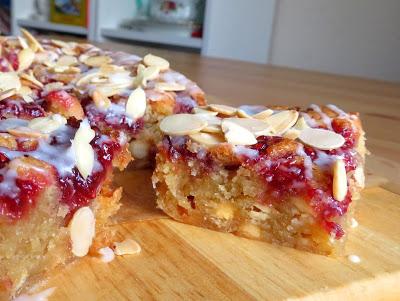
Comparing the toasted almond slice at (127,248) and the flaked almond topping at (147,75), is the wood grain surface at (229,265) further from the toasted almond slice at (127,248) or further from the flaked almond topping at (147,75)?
the flaked almond topping at (147,75)

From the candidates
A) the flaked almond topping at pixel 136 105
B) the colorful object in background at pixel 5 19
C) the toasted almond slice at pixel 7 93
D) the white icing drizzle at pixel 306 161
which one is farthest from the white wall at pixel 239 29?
the white icing drizzle at pixel 306 161

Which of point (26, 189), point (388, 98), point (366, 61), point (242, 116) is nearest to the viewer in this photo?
point (26, 189)

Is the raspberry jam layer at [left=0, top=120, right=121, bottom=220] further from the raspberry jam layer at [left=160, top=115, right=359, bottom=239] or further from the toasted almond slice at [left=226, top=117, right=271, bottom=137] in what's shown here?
the toasted almond slice at [left=226, top=117, right=271, bottom=137]

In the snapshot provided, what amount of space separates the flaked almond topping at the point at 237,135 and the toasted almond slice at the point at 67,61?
2.69ft

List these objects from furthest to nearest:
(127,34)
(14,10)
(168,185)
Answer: (14,10) < (127,34) < (168,185)

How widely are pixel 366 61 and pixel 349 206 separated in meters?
2.78

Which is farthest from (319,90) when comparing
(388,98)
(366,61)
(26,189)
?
(26,189)

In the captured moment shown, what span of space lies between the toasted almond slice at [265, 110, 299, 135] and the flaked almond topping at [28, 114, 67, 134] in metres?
0.48

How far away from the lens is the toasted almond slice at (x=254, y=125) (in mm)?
1243

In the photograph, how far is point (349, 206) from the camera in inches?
45.3

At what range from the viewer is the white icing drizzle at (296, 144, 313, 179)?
114 centimetres

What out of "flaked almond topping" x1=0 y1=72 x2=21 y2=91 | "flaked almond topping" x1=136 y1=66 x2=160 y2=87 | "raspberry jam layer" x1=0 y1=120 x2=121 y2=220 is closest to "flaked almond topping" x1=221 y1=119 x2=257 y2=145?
"raspberry jam layer" x1=0 y1=120 x2=121 y2=220

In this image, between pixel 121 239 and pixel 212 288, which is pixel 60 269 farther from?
pixel 212 288

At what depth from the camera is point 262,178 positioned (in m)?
1.17
